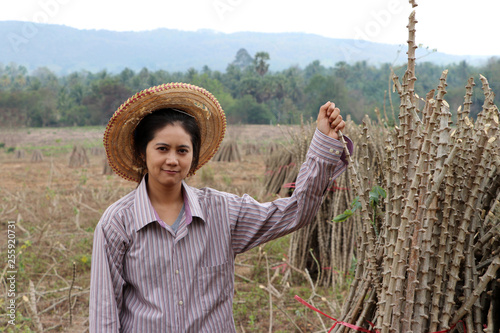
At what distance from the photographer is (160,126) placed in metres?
1.48

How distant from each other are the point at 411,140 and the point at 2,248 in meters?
4.91

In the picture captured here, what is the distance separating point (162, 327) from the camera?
1371 millimetres

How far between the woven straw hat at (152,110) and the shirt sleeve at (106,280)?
33cm

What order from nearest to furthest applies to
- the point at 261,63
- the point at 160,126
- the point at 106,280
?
the point at 106,280 → the point at 160,126 → the point at 261,63

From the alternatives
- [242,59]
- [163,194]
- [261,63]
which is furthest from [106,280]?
[242,59]

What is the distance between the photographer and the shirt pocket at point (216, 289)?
144 cm

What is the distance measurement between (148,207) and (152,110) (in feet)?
1.06

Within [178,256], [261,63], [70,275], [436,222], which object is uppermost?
[261,63]

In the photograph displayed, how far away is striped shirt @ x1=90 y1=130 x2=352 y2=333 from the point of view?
1.38 m

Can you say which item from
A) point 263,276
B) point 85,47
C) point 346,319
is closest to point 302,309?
point 263,276

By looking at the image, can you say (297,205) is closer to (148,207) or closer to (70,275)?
(148,207)

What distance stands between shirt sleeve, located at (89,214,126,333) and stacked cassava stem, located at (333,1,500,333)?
2.43 ft

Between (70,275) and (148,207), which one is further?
(70,275)

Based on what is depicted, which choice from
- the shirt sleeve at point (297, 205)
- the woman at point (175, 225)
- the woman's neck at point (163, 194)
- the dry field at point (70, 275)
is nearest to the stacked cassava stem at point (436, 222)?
the shirt sleeve at point (297, 205)
